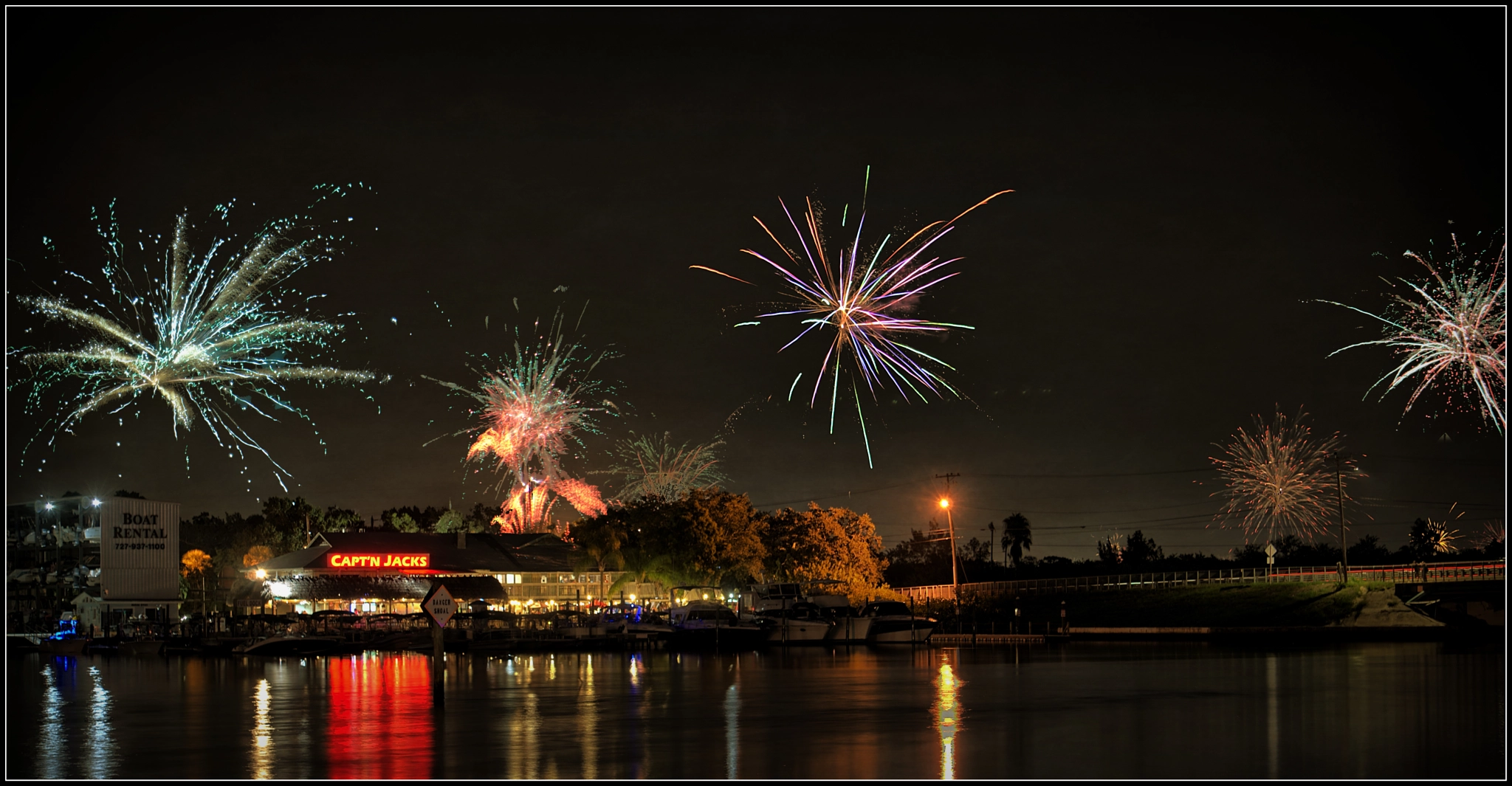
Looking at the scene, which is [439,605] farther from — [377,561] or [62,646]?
[377,561]

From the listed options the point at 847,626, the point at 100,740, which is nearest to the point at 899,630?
the point at 847,626

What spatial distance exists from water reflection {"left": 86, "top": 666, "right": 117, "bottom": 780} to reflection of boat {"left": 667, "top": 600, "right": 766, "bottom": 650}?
96.8 feet

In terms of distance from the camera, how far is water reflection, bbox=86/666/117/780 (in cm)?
1748

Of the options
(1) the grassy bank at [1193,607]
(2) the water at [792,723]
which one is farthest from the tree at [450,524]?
(2) the water at [792,723]

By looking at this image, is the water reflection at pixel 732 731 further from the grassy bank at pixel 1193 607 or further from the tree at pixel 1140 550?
the tree at pixel 1140 550

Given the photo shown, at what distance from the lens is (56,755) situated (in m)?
19.1

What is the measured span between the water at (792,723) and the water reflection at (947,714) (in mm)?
63

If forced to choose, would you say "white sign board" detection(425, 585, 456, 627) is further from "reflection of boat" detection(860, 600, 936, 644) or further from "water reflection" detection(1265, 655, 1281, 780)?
"reflection of boat" detection(860, 600, 936, 644)

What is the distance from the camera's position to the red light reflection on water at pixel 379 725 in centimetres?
1677

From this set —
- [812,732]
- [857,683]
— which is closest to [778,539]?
[857,683]

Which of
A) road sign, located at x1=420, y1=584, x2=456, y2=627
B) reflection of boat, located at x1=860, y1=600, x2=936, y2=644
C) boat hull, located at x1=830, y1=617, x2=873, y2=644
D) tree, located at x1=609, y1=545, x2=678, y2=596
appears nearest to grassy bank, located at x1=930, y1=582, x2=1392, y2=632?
reflection of boat, located at x1=860, y1=600, x2=936, y2=644

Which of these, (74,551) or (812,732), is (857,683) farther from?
(74,551)

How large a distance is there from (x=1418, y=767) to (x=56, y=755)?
19.4m

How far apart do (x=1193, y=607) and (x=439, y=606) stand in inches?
2564
